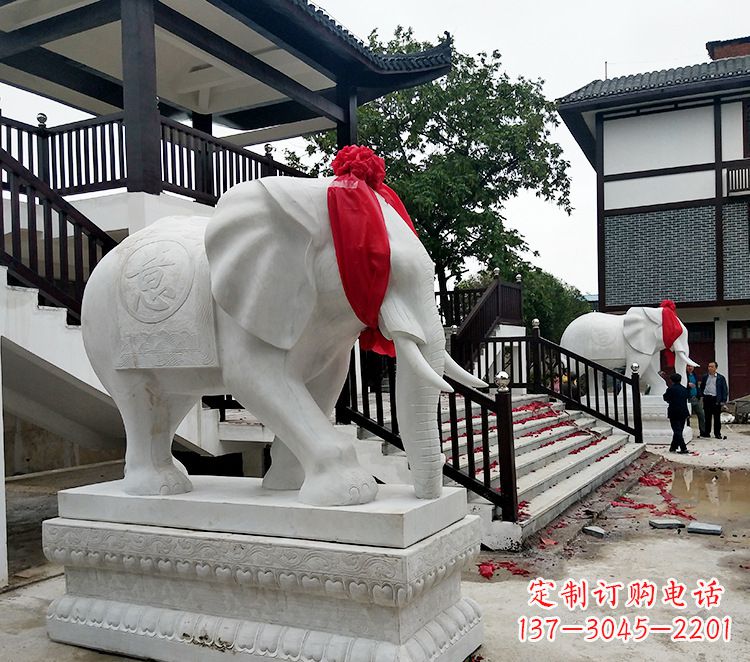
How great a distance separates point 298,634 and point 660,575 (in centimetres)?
264

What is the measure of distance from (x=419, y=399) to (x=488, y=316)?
921cm

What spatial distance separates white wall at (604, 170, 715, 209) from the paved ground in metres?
10.2

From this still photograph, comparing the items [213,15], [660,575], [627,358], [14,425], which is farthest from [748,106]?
[14,425]

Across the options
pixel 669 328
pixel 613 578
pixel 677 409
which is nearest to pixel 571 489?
pixel 613 578

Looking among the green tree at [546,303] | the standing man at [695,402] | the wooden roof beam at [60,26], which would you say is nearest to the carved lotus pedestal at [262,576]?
the wooden roof beam at [60,26]

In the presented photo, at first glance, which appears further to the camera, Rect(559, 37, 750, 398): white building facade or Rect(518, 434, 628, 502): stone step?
Rect(559, 37, 750, 398): white building facade

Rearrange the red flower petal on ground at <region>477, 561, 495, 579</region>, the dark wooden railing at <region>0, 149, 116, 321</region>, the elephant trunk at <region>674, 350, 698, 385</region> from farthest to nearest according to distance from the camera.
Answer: the elephant trunk at <region>674, 350, 698, 385</region> → the dark wooden railing at <region>0, 149, 116, 321</region> → the red flower petal on ground at <region>477, 561, 495, 579</region>

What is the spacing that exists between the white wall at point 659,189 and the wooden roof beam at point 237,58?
9153mm

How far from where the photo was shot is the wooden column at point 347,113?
9484 millimetres

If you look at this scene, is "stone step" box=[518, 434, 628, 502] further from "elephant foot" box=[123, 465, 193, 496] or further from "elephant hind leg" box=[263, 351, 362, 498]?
"elephant foot" box=[123, 465, 193, 496]

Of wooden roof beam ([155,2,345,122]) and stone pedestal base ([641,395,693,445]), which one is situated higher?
wooden roof beam ([155,2,345,122])

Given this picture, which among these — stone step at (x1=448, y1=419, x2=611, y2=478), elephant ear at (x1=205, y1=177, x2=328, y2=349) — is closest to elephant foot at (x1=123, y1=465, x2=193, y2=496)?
elephant ear at (x1=205, y1=177, x2=328, y2=349)

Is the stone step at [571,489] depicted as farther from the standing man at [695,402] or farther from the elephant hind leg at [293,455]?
the standing man at [695,402]

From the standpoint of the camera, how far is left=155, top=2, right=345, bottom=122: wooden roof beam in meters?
7.12
